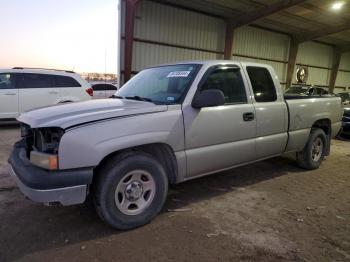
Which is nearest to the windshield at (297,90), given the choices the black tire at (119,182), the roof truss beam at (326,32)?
the roof truss beam at (326,32)

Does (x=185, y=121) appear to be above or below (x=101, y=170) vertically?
above

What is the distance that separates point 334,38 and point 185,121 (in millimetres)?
23547

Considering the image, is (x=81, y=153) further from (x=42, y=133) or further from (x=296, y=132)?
(x=296, y=132)

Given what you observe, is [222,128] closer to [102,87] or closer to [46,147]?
[46,147]

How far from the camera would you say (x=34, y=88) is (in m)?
10.6

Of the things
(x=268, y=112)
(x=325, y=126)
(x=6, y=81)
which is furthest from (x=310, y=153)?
(x=6, y=81)

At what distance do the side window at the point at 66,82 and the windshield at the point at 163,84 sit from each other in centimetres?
704

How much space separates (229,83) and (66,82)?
819cm

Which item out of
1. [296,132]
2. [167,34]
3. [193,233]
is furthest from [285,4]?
[193,233]

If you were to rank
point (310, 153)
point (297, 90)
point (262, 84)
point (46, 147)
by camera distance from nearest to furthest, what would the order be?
point (46, 147), point (262, 84), point (310, 153), point (297, 90)

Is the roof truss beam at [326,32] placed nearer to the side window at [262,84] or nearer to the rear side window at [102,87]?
the rear side window at [102,87]

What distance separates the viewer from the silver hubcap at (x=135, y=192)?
3363mm

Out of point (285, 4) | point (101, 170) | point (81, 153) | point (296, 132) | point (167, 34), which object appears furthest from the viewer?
point (167, 34)

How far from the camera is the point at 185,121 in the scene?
3727 millimetres
